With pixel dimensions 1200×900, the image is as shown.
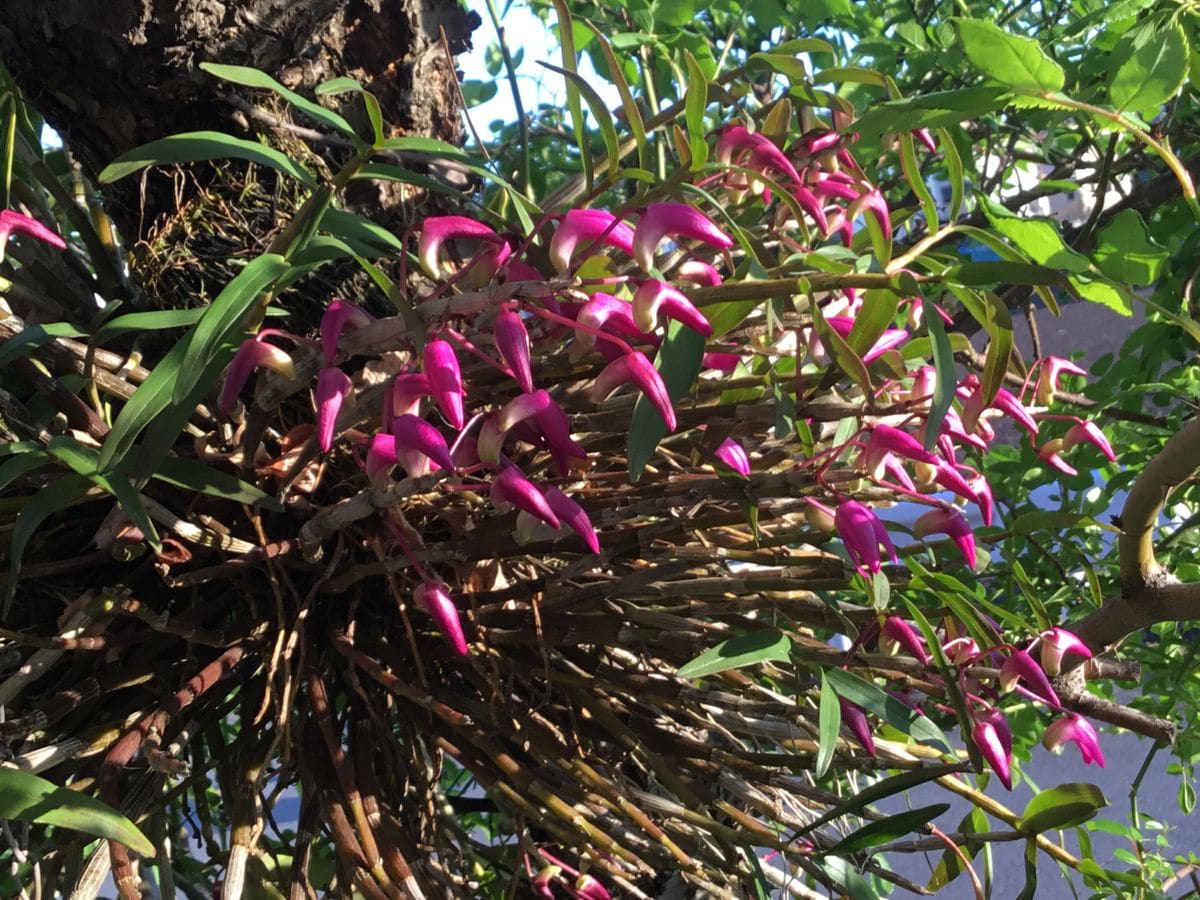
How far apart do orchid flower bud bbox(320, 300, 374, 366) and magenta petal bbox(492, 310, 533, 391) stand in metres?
0.06

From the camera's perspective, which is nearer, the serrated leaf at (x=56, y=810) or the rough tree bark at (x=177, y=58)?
the serrated leaf at (x=56, y=810)

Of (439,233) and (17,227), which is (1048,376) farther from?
(17,227)

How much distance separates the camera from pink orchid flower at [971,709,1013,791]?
1.19 ft

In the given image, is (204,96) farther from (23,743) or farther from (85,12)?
(23,743)

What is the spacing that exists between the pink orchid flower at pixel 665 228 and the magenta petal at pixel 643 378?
29mm

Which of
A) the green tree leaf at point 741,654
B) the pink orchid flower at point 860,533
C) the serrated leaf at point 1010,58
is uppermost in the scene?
the serrated leaf at point 1010,58

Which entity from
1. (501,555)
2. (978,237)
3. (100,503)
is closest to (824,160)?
(978,237)

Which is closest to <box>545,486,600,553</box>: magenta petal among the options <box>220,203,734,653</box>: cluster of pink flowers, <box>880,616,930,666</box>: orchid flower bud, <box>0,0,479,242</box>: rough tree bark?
<box>220,203,734,653</box>: cluster of pink flowers

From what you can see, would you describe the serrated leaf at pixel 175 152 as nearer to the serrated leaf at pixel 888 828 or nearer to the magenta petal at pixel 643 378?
the magenta petal at pixel 643 378

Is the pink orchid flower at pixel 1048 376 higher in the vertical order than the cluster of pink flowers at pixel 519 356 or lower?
lower

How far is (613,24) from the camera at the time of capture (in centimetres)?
77

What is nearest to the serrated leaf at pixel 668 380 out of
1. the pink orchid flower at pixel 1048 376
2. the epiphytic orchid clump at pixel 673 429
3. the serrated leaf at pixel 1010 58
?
the epiphytic orchid clump at pixel 673 429

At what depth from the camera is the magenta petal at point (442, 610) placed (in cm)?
36

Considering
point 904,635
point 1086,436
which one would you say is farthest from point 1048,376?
point 904,635
